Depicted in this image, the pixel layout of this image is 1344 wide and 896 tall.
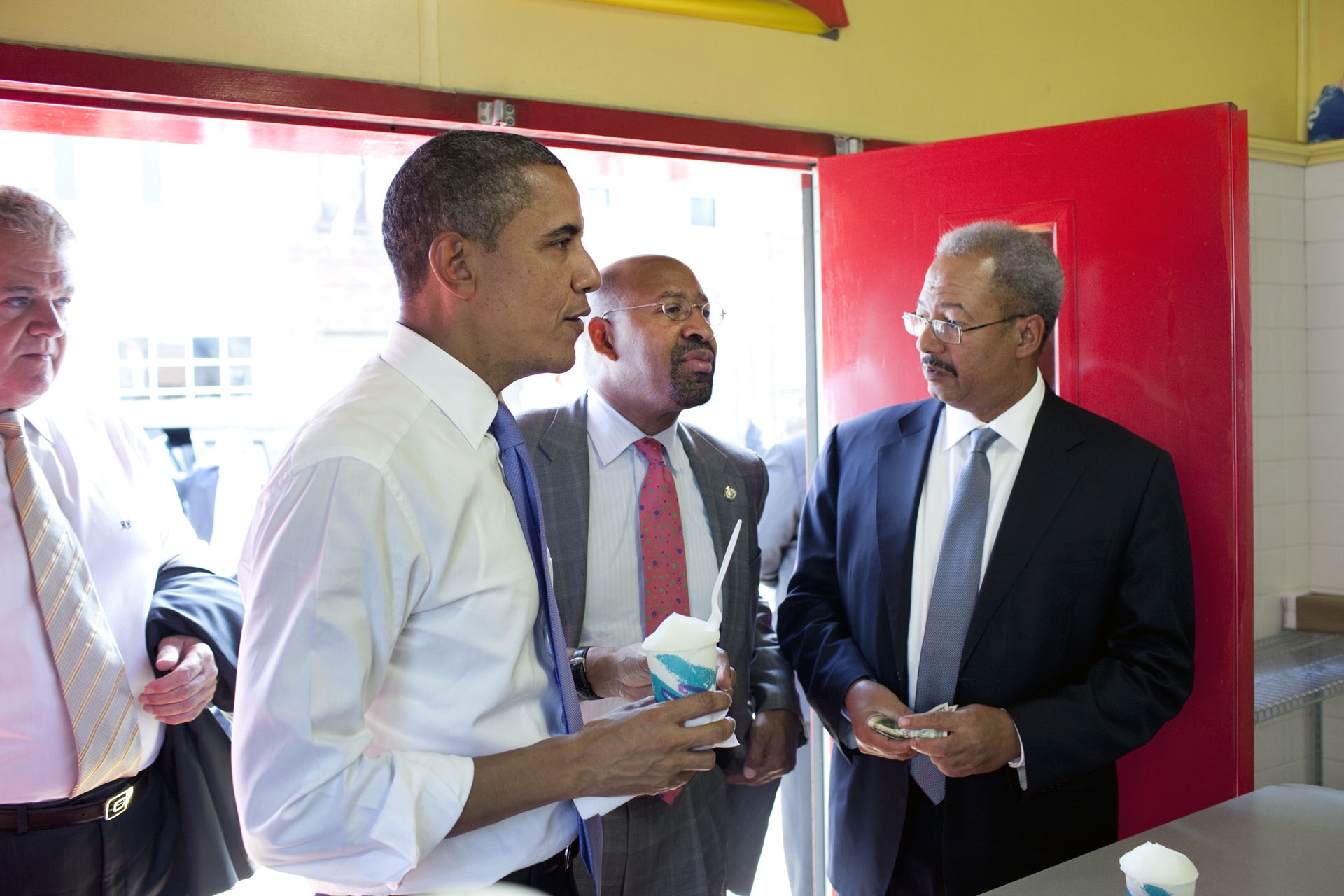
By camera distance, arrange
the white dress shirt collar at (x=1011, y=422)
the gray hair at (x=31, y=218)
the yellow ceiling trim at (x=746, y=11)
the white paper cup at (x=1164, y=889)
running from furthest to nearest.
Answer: the yellow ceiling trim at (x=746, y=11) → the white dress shirt collar at (x=1011, y=422) → the gray hair at (x=31, y=218) → the white paper cup at (x=1164, y=889)

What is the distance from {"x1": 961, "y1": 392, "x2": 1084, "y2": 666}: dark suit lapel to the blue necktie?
3.04 feet

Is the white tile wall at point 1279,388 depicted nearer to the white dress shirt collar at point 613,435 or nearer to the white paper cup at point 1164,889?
the white dress shirt collar at point 613,435

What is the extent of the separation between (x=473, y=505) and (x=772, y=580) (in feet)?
7.58

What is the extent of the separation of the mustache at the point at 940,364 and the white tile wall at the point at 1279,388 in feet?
7.56

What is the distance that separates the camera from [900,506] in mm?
2238

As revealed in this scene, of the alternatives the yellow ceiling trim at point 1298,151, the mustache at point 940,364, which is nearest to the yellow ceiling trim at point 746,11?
the mustache at point 940,364

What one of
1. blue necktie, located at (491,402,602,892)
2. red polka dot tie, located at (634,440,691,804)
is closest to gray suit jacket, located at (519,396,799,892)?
red polka dot tie, located at (634,440,691,804)

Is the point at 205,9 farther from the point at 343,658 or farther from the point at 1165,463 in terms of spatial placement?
the point at 1165,463

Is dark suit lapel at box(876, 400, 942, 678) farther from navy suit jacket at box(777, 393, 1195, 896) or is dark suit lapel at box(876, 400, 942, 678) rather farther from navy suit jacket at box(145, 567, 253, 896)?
navy suit jacket at box(145, 567, 253, 896)

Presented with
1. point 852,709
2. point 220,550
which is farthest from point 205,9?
point 220,550

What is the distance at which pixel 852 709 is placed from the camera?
205 cm

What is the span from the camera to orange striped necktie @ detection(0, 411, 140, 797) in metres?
1.89

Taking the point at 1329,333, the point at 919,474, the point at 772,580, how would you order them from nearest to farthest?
the point at 919,474 < the point at 772,580 < the point at 1329,333

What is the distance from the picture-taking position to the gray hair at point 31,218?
200 cm
